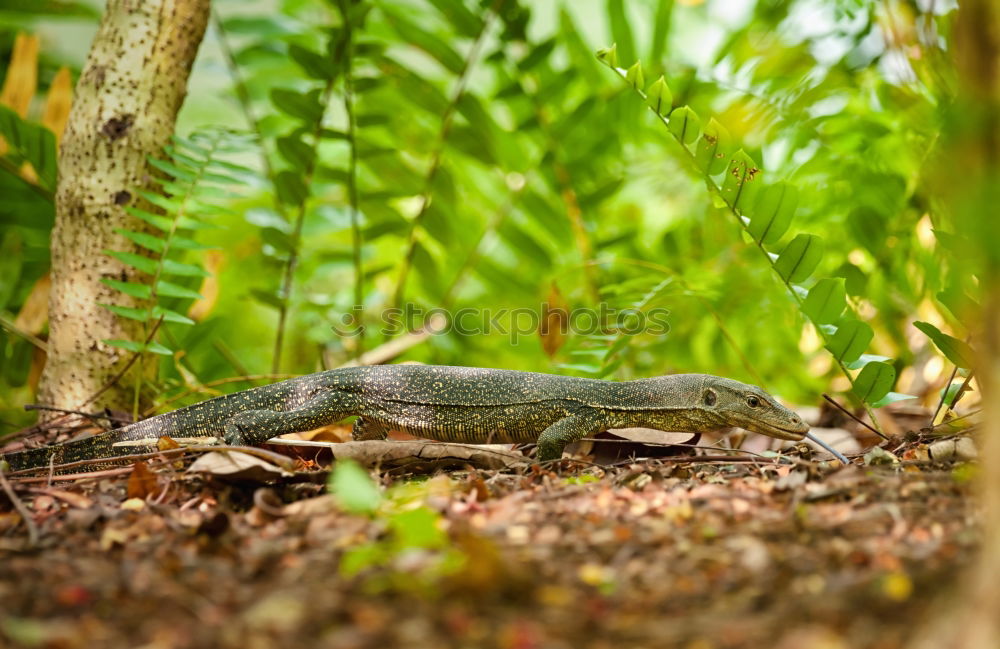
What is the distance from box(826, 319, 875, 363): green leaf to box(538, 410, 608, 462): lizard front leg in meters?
1.54

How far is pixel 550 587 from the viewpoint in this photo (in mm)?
2203

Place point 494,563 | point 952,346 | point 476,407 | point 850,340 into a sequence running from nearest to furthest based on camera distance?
point 494,563
point 952,346
point 850,340
point 476,407

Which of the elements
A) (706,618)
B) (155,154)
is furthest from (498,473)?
(155,154)

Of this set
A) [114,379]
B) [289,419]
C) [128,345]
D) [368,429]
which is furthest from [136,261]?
[368,429]

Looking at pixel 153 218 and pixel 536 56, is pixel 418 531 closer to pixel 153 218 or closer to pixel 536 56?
pixel 153 218

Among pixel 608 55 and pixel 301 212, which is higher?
pixel 608 55

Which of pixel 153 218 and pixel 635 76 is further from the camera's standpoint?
pixel 153 218

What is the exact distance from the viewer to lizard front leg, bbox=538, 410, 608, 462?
4.89 meters

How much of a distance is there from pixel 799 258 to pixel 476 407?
2.30 meters

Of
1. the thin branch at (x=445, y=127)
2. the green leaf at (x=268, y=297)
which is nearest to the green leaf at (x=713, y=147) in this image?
the thin branch at (x=445, y=127)

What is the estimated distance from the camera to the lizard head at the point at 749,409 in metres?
4.84

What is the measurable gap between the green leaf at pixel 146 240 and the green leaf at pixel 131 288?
0.81ft

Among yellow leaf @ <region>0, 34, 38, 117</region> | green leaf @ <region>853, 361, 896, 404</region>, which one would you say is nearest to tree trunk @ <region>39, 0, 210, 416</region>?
yellow leaf @ <region>0, 34, 38, 117</region>

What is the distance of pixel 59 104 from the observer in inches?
233
